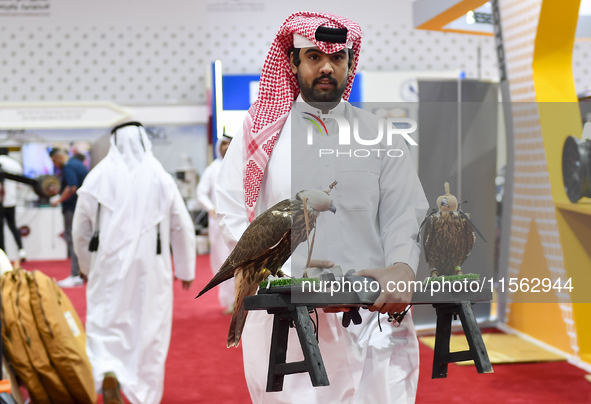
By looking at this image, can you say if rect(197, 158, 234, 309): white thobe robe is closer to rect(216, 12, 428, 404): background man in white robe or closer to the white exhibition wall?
rect(216, 12, 428, 404): background man in white robe

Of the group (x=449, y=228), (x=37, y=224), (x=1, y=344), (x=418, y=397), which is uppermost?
(x=449, y=228)

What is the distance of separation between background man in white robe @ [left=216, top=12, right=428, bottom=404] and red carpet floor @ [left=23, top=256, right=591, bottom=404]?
1.70 meters

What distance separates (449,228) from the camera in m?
1.39

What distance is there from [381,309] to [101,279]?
2362 millimetres

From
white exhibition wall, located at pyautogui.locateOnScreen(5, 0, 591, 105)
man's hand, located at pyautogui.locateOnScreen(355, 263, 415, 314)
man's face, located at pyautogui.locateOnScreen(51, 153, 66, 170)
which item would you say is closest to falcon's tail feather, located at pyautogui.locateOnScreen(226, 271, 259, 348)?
man's hand, located at pyautogui.locateOnScreen(355, 263, 415, 314)

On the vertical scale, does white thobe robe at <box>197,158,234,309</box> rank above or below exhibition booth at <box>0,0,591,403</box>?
below

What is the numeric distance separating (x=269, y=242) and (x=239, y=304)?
8.9 inches

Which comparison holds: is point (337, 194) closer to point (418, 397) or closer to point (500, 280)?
point (500, 280)

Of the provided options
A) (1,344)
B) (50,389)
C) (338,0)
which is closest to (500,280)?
(1,344)

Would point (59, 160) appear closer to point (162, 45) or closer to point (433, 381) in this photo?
point (162, 45)

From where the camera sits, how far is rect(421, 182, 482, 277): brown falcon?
4.50 feet

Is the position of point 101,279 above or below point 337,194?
below

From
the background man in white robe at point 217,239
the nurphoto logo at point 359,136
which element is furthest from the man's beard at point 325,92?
the background man in white robe at point 217,239

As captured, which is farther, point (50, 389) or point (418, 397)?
point (418, 397)
